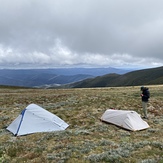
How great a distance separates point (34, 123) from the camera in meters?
16.4

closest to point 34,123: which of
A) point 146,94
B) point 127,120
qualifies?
point 127,120

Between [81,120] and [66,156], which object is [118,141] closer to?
[66,156]

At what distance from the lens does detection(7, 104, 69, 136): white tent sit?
15750 millimetres

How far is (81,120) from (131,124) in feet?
16.1

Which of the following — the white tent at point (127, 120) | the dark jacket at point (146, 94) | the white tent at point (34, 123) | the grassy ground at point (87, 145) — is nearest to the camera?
the grassy ground at point (87, 145)

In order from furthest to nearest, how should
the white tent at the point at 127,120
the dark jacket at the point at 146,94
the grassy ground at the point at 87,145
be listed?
the dark jacket at the point at 146,94 < the white tent at the point at 127,120 < the grassy ground at the point at 87,145

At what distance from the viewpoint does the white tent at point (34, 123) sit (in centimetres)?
1575

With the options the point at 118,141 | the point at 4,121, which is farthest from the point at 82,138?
the point at 4,121

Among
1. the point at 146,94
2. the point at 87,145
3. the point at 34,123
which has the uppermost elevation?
the point at 146,94

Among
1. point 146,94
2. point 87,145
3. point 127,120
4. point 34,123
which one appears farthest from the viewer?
point 146,94

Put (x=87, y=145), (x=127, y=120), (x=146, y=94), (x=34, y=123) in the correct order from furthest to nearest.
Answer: (x=146, y=94) < (x=127, y=120) < (x=34, y=123) < (x=87, y=145)

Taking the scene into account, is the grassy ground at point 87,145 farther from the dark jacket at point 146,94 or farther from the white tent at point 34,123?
the dark jacket at point 146,94

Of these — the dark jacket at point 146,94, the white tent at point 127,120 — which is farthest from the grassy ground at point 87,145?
the dark jacket at point 146,94

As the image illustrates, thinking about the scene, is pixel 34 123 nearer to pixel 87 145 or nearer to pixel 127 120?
pixel 87 145
